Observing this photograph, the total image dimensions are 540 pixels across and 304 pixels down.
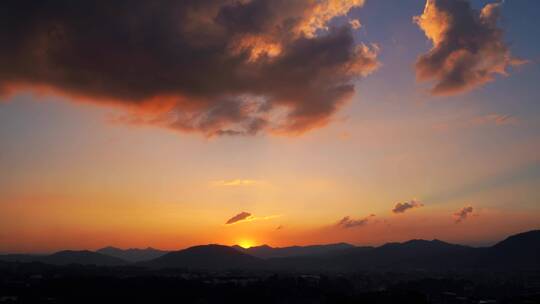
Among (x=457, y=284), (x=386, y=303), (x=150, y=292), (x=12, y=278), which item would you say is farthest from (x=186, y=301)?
(x=457, y=284)

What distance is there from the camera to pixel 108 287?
11381 centimetres

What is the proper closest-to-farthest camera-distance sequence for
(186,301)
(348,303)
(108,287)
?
(348,303) < (186,301) < (108,287)

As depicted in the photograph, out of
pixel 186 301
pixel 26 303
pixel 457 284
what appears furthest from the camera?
pixel 457 284

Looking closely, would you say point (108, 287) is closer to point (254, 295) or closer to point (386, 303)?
point (254, 295)

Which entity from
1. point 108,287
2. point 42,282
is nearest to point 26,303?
point 108,287

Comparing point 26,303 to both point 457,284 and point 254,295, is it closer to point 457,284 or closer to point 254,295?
point 254,295

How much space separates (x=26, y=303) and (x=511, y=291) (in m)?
121

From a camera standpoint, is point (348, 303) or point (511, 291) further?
point (511, 291)

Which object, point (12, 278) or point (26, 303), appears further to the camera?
point (12, 278)

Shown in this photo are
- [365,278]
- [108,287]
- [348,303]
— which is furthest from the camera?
[365,278]

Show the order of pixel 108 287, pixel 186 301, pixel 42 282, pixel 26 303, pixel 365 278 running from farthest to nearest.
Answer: pixel 365 278 < pixel 42 282 < pixel 108 287 < pixel 186 301 < pixel 26 303

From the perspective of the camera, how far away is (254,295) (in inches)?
4331

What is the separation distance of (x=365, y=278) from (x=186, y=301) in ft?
293

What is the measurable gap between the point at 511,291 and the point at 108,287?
106 metres
